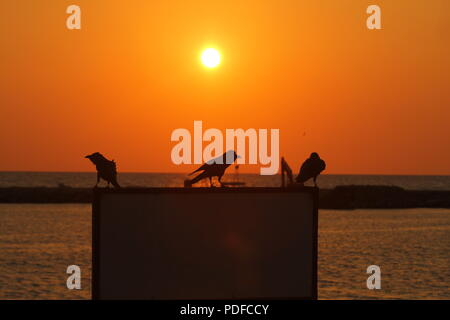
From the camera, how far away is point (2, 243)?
48500mm

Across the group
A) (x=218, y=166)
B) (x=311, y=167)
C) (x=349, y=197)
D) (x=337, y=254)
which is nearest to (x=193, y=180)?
(x=218, y=166)

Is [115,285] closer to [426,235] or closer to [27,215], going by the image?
[426,235]

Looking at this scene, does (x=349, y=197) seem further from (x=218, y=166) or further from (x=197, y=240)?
(x=197, y=240)

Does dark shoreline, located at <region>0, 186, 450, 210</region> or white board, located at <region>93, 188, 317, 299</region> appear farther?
dark shoreline, located at <region>0, 186, 450, 210</region>

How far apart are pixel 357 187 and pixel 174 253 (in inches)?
4108

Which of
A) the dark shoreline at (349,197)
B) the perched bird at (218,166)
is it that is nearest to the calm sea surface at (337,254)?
the perched bird at (218,166)

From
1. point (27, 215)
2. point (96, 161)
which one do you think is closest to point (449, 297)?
point (96, 161)

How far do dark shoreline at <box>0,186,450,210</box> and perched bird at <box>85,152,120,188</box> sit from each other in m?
88.3

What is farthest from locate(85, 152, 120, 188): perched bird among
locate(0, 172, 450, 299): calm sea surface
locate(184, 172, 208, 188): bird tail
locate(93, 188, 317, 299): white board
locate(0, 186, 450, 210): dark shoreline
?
locate(0, 186, 450, 210): dark shoreline

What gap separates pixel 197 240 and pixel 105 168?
2121mm

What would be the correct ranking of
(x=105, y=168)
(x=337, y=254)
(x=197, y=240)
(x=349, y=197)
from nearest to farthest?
(x=197, y=240), (x=105, y=168), (x=337, y=254), (x=349, y=197)

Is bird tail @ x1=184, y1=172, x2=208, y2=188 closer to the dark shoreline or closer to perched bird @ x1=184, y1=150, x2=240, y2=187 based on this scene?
perched bird @ x1=184, y1=150, x2=240, y2=187

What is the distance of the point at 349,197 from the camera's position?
350ft

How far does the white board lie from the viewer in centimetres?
816
